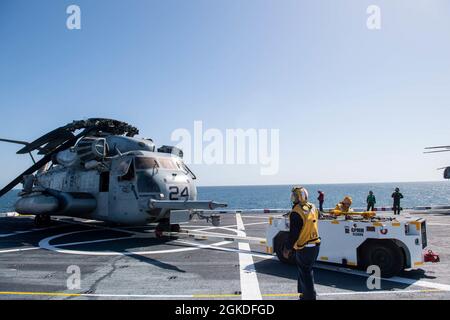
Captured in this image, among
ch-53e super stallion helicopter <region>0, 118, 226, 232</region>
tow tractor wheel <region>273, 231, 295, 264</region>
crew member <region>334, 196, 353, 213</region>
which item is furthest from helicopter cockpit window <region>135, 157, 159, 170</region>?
crew member <region>334, 196, 353, 213</region>

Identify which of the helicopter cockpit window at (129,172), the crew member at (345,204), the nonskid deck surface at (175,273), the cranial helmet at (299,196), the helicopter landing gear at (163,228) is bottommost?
the nonskid deck surface at (175,273)

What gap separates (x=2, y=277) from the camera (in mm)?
8516

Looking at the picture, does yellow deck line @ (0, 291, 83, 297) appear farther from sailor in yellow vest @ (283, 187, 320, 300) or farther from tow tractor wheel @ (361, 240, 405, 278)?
tow tractor wheel @ (361, 240, 405, 278)

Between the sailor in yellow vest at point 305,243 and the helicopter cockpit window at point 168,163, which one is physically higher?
the helicopter cockpit window at point 168,163

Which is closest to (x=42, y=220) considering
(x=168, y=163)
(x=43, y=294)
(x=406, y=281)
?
(x=168, y=163)

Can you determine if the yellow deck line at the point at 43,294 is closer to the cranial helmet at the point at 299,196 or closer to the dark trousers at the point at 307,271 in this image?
the dark trousers at the point at 307,271

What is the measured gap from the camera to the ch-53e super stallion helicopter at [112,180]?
13.6m

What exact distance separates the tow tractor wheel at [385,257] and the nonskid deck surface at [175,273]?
0.79 feet

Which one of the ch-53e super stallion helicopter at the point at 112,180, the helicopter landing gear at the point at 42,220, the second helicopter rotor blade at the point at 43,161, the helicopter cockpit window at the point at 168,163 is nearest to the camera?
the ch-53e super stallion helicopter at the point at 112,180

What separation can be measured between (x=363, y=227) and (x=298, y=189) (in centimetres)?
304

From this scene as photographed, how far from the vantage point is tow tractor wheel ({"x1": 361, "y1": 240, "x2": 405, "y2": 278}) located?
312 inches

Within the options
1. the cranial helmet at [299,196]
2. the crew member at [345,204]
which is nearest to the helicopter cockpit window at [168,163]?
the crew member at [345,204]

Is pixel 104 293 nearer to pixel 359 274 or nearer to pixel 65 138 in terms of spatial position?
pixel 359 274
